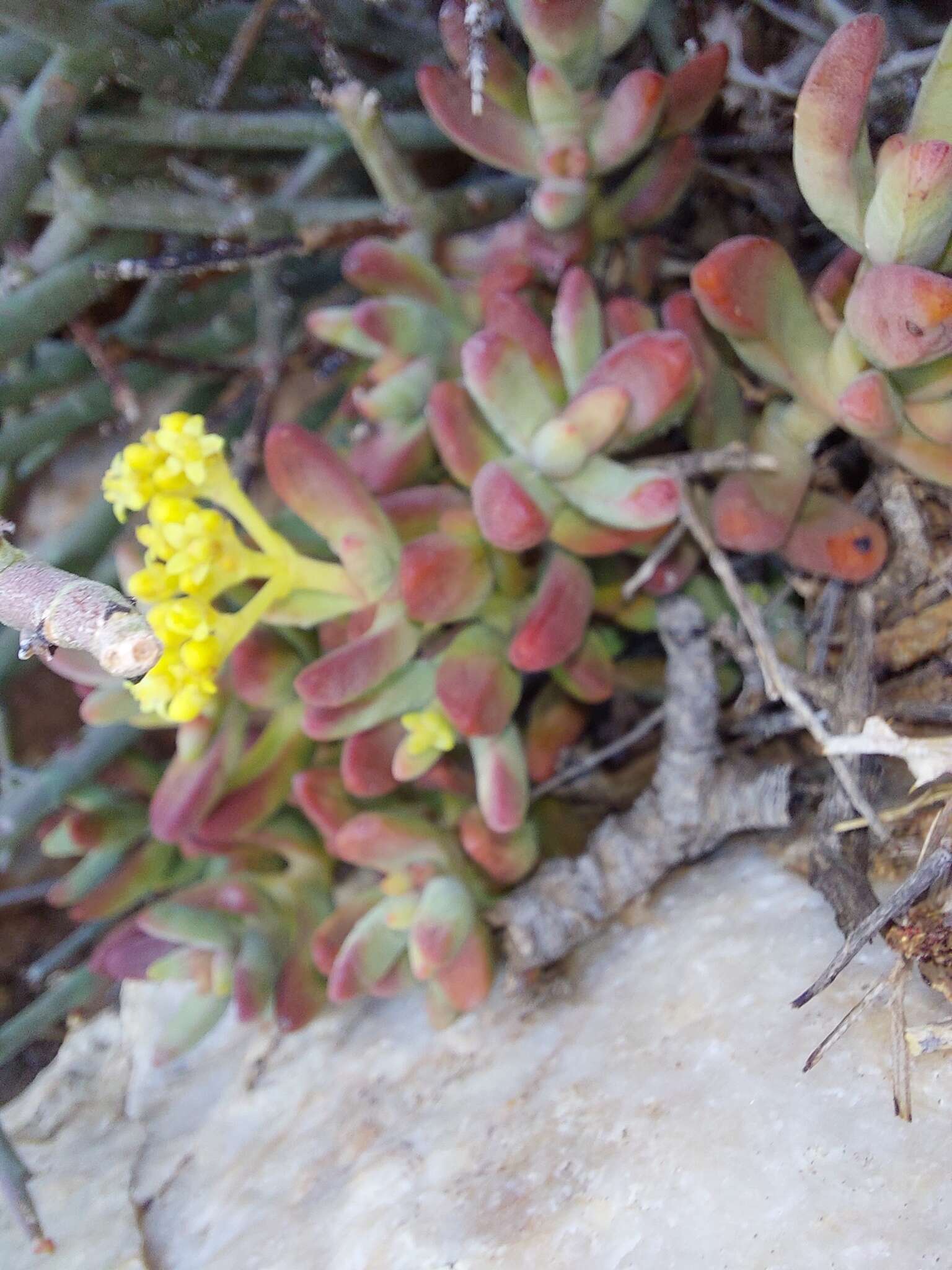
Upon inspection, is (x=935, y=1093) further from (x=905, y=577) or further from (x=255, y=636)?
(x=255, y=636)

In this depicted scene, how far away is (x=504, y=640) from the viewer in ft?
3.47

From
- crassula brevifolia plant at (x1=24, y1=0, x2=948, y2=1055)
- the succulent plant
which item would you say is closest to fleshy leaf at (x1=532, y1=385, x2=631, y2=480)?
crassula brevifolia plant at (x1=24, y1=0, x2=948, y2=1055)

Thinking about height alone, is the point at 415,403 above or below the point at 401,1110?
above

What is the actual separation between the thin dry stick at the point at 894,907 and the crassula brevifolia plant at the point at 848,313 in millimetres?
323

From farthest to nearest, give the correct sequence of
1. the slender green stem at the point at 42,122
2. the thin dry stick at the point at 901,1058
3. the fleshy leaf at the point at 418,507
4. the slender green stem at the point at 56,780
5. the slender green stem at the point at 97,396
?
1. the slender green stem at the point at 97,396
2. the slender green stem at the point at 56,780
3. the fleshy leaf at the point at 418,507
4. the slender green stem at the point at 42,122
5. the thin dry stick at the point at 901,1058

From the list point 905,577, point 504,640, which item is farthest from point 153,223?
point 905,577

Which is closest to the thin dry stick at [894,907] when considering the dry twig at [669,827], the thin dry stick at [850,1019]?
the thin dry stick at [850,1019]

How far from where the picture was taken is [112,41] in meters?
0.97

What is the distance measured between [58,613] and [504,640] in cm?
57

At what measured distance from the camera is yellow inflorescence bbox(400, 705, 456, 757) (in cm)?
101

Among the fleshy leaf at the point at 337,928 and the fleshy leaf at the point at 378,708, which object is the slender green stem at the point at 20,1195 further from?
the fleshy leaf at the point at 378,708

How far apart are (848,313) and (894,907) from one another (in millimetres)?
456

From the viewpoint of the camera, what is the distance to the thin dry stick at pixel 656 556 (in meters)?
1.04

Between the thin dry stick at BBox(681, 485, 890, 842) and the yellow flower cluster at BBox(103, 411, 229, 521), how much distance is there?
43 centimetres
